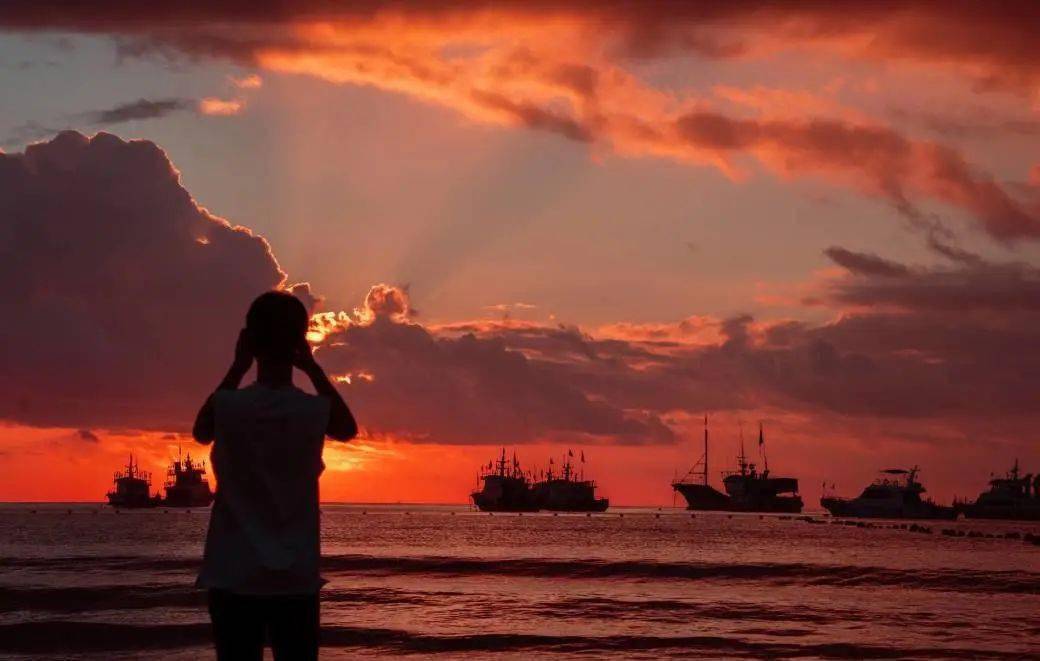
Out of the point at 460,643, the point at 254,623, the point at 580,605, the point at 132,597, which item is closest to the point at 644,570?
the point at 580,605

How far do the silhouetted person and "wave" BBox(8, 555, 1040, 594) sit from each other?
45468 millimetres

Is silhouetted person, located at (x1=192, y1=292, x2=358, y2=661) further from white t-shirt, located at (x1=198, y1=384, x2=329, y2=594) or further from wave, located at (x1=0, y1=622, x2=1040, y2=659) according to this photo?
wave, located at (x1=0, y1=622, x2=1040, y2=659)

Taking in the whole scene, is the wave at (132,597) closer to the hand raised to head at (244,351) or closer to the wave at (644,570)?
the wave at (644,570)

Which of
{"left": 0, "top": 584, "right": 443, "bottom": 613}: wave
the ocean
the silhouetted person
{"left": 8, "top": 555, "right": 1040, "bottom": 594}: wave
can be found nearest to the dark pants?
the silhouetted person

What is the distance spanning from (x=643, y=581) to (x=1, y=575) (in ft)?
96.8

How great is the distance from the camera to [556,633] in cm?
2878

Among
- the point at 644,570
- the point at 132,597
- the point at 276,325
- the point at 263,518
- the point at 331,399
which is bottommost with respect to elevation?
the point at 644,570

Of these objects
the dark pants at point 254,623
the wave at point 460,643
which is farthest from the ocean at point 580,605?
the dark pants at point 254,623

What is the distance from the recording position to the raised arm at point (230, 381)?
4945 millimetres

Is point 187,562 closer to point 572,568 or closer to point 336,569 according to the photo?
point 336,569

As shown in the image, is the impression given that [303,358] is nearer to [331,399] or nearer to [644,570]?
[331,399]

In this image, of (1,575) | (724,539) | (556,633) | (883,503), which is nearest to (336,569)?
(1,575)

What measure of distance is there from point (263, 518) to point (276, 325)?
82 centimetres

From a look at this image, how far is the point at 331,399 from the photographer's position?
5.04m
